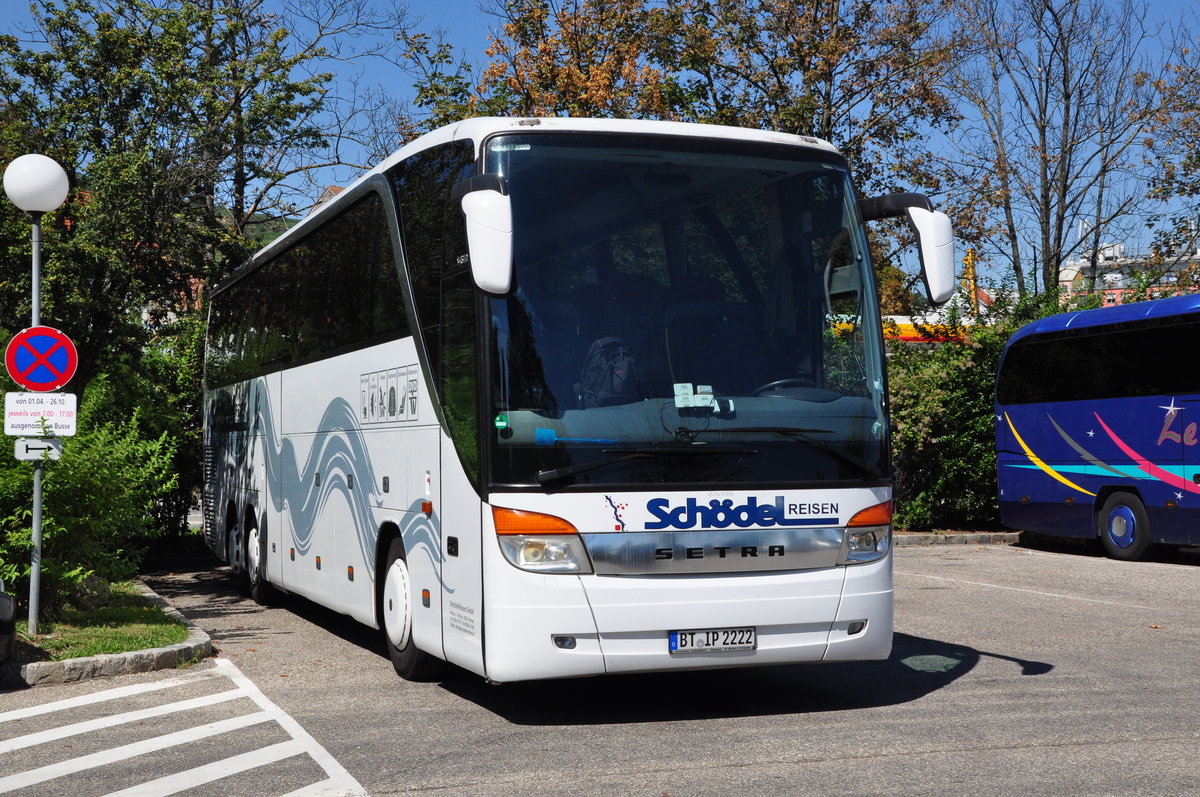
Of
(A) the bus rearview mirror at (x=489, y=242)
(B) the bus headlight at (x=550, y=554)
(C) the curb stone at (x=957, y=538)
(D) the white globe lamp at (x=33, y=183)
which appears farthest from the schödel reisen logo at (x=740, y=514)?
(C) the curb stone at (x=957, y=538)

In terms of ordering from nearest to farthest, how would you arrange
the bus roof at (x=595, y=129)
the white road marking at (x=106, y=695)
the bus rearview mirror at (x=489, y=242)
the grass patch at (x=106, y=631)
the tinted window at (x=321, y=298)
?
1. the bus rearview mirror at (x=489, y=242)
2. the bus roof at (x=595, y=129)
3. the white road marking at (x=106, y=695)
4. the tinted window at (x=321, y=298)
5. the grass patch at (x=106, y=631)

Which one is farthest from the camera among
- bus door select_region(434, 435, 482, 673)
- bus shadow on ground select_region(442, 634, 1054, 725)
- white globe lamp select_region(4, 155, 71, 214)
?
white globe lamp select_region(4, 155, 71, 214)

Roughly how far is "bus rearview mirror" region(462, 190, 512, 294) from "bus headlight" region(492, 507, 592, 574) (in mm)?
1296

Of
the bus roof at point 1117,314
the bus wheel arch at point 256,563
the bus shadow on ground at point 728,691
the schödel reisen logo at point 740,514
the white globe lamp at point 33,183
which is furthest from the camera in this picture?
the bus roof at point 1117,314

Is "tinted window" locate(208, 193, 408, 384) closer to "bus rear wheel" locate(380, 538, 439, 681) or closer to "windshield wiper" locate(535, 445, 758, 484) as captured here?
"bus rear wheel" locate(380, 538, 439, 681)

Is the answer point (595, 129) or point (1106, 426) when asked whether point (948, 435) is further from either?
point (595, 129)

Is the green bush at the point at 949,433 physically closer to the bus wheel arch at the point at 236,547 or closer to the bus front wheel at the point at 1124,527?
the bus front wheel at the point at 1124,527

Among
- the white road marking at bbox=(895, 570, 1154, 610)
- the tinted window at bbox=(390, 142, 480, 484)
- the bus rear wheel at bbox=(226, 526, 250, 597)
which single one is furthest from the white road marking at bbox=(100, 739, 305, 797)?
the white road marking at bbox=(895, 570, 1154, 610)

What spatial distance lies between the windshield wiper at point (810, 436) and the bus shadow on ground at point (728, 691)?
147 cm

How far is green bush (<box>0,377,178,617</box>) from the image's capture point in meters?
10.7

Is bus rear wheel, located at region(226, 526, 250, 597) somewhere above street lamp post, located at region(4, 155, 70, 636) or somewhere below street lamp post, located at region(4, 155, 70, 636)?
below

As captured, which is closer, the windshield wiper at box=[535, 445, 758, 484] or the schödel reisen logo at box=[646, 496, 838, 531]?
the windshield wiper at box=[535, 445, 758, 484]

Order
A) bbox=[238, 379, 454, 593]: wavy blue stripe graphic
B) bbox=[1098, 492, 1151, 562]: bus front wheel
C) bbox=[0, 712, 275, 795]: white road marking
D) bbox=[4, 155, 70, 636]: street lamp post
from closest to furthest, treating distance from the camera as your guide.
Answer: bbox=[0, 712, 275, 795]: white road marking < bbox=[238, 379, 454, 593]: wavy blue stripe graphic < bbox=[4, 155, 70, 636]: street lamp post < bbox=[1098, 492, 1151, 562]: bus front wheel

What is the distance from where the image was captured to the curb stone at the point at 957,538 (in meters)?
22.0
